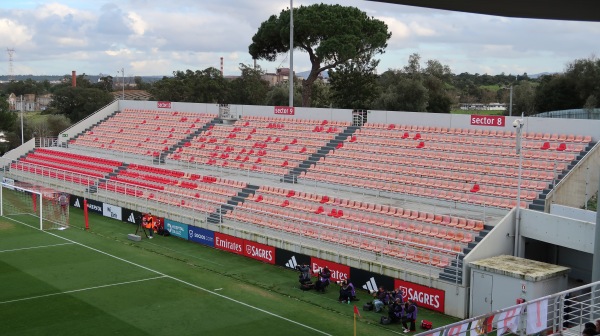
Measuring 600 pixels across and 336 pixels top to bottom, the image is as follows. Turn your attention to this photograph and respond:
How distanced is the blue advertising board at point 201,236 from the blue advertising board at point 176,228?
358mm

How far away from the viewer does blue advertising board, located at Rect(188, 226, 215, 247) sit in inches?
1180

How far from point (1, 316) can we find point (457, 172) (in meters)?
18.0

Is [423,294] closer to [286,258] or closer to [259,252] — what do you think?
[286,258]

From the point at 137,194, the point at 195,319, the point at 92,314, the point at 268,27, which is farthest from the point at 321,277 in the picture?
the point at 268,27

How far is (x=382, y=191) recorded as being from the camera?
2919 cm

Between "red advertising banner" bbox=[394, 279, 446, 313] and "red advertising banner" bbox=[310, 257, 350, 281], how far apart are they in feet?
7.70

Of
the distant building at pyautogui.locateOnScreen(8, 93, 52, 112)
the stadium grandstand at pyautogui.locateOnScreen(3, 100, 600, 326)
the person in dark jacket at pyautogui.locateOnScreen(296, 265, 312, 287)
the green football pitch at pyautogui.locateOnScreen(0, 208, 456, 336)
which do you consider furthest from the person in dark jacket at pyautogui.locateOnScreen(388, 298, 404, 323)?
the distant building at pyautogui.locateOnScreen(8, 93, 52, 112)

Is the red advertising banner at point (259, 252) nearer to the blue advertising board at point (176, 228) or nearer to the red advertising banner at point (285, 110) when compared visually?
the blue advertising board at point (176, 228)

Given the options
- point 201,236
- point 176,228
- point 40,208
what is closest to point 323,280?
point 201,236

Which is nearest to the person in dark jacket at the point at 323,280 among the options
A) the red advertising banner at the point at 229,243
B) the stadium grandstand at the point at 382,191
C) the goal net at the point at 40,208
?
the stadium grandstand at the point at 382,191

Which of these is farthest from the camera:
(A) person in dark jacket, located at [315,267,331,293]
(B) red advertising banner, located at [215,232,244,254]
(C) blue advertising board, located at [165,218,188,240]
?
(C) blue advertising board, located at [165,218,188,240]

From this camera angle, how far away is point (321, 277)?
22703 mm

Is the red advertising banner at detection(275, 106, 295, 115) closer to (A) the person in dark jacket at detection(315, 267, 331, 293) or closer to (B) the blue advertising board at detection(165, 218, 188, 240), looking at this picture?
(B) the blue advertising board at detection(165, 218, 188, 240)

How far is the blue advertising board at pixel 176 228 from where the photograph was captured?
31.4m
